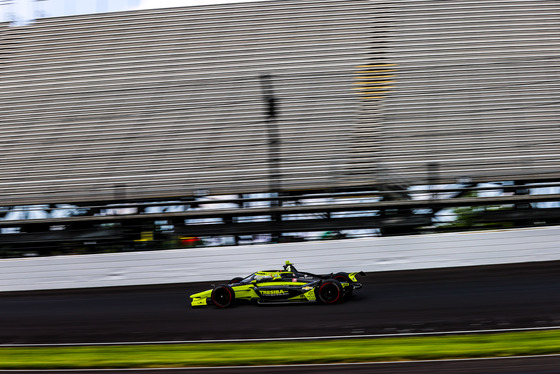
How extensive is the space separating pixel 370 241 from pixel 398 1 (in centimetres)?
616

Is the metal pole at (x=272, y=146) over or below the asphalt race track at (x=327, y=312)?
over

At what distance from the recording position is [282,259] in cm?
916

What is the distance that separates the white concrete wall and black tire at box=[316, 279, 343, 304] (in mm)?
2014

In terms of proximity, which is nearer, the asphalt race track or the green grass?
the green grass

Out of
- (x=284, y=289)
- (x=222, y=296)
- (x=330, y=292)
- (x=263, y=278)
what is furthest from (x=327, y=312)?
(x=222, y=296)

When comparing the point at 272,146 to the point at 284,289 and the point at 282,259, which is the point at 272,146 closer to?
the point at 282,259

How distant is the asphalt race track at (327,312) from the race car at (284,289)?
119 millimetres

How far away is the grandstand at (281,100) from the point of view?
34.8ft

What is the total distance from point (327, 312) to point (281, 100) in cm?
563

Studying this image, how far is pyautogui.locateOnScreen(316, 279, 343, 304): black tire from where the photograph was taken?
6984mm

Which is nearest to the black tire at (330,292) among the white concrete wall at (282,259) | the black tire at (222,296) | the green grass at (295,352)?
the black tire at (222,296)

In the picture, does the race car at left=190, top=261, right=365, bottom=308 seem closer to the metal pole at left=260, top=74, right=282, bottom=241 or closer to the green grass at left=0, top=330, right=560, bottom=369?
the green grass at left=0, top=330, right=560, bottom=369

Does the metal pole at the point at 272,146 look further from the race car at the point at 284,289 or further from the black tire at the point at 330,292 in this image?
the black tire at the point at 330,292

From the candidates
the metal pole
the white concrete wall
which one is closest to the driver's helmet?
the white concrete wall
